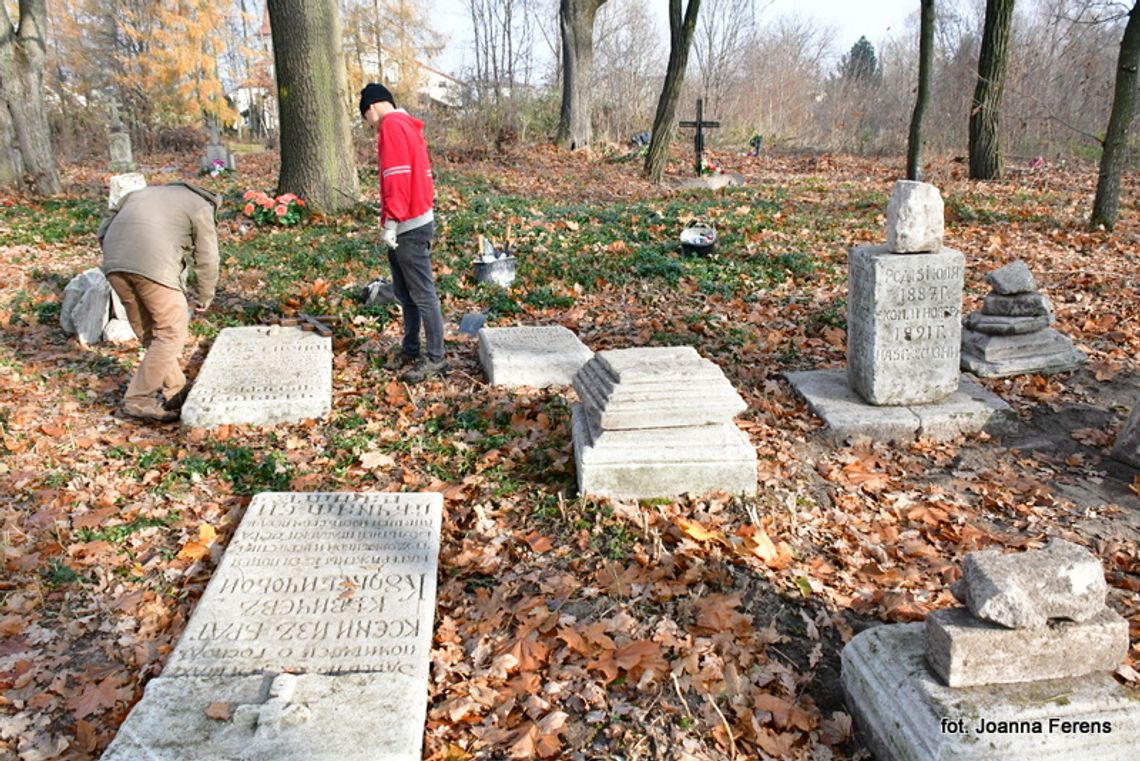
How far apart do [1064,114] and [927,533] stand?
2301cm

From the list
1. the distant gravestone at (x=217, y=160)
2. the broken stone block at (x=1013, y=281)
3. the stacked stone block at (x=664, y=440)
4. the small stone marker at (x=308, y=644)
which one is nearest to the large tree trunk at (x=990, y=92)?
the broken stone block at (x=1013, y=281)

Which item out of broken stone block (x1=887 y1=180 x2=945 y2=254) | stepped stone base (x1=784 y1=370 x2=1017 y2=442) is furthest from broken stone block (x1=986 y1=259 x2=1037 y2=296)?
broken stone block (x1=887 y1=180 x2=945 y2=254)

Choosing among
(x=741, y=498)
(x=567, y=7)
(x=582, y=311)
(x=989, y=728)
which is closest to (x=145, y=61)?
(x=567, y=7)

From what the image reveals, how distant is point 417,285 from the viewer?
6238 mm

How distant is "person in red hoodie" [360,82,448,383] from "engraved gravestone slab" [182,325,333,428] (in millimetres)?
954

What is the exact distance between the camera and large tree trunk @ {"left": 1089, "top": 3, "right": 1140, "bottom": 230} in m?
9.93

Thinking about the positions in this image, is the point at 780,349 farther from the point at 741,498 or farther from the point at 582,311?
the point at 741,498

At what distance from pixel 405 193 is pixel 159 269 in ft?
5.80

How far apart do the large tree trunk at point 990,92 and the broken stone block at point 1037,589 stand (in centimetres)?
1380

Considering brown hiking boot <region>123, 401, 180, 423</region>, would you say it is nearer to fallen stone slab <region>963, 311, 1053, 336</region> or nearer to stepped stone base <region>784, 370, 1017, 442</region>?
stepped stone base <region>784, 370, 1017, 442</region>

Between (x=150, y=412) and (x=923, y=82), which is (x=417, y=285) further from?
(x=923, y=82)

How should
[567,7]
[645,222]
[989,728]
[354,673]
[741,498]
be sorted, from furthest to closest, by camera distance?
[567,7], [645,222], [741,498], [354,673], [989,728]

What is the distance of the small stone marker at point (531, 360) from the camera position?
251 inches

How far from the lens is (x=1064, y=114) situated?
2255 cm
